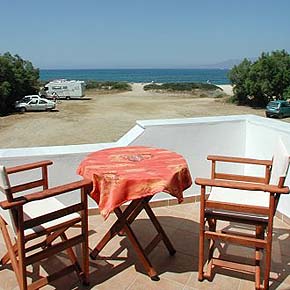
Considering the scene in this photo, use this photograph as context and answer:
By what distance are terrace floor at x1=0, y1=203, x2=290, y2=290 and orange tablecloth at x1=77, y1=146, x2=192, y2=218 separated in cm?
56

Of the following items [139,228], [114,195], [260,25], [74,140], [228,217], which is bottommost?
[74,140]

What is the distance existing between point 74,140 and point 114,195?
552 inches

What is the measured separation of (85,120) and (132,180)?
63.8ft

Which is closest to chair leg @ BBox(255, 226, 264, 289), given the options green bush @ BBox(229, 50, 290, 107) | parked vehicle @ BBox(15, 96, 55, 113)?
parked vehicle @ BBox(15, 96, 55, 113)

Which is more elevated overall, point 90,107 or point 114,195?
point 114,195

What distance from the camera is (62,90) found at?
31.1m

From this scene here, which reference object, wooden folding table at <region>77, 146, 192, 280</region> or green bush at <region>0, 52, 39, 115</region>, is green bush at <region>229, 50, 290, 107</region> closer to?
green bush at <region>0, 52, 39, 115</region>

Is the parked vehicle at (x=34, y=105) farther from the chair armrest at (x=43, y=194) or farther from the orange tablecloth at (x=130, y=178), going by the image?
the chair armrest at (x=43, y=194)

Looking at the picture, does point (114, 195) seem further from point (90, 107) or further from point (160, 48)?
point (160, 48)

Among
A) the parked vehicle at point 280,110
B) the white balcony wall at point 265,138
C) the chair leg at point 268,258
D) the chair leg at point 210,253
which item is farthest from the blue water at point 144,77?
the chair leg at point 268,258

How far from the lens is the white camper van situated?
99.7ft

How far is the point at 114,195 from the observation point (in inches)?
77.3

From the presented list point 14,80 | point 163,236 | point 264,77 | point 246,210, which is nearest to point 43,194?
point 163,236

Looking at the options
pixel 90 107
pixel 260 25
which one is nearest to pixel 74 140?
pixel 90 107
